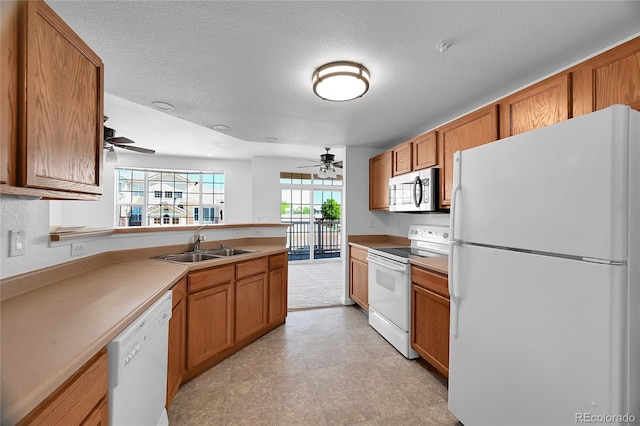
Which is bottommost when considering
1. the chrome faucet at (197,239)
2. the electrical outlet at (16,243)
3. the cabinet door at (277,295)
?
the cabinet door at (277,295)

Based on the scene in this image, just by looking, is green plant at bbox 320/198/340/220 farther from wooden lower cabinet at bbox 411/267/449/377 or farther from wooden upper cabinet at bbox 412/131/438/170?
wooden lower cabinet at bbox 411/267/449/377

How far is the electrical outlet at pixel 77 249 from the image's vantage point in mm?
1785

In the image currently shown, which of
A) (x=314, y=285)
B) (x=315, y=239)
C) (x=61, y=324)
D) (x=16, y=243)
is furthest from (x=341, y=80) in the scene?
(x=315, y=239)

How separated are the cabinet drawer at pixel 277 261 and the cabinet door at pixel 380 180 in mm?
1462

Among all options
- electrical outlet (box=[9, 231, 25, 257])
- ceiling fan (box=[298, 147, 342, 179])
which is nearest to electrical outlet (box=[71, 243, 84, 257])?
electrical outlet (box=[9, 231, 25, 257])

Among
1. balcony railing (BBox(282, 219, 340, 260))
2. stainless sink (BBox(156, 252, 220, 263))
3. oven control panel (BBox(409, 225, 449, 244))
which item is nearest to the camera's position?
stainless sink (BBox(156, 252, 220, 263))

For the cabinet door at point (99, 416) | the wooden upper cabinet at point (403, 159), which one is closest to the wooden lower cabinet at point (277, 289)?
the wooden upper cabinet at point (403, 159)

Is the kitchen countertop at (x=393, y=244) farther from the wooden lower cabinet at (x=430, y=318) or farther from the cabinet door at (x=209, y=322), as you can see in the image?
the cabinet door at (x=209, y=322)

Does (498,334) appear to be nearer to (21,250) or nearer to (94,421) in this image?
(94,421)

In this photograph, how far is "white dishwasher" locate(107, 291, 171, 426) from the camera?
1.02 metres

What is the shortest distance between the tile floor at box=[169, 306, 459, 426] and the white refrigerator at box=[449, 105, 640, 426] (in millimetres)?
448

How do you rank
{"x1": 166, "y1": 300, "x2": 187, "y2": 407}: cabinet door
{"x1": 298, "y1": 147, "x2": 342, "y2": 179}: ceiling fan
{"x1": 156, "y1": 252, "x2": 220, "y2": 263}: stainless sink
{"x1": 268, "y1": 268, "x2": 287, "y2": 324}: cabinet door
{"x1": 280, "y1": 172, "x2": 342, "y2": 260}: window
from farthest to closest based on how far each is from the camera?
{"x1": 280, "y1": 172, "x2": 342, "y2": 260}: window < {"x1": 298, "y1": 147, "x2": 342, "y2": 179}: ceiling fan < {"x1": 268, "y1": 268, "x2": 287, "y2": 324}: cabinet door < {"x1": 156, "y1": 252, "x2": 220, "y2": 263}: stainless sink < {"x1": 166, "y1": 300, "x2": 187, "y2": 407}: cabinet door

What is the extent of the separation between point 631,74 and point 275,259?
2.96m

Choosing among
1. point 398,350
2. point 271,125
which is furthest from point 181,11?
point 398,350
